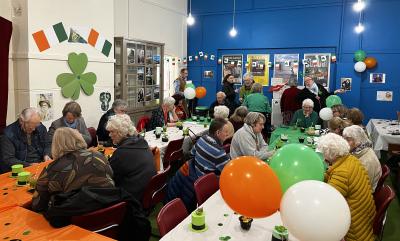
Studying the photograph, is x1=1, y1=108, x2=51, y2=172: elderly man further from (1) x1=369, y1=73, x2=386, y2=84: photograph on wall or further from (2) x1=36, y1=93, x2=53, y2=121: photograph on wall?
(1) x1=369, y1=73, x2=386, y2=84: photograph on wall

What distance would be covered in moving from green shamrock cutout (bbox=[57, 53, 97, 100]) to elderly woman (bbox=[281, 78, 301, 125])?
4534mm

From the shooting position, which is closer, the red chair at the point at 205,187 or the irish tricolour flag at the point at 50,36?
the red chair at the point at 205,187

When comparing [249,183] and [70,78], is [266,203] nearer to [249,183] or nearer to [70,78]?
[249,183]

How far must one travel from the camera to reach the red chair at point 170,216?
2.18 meters

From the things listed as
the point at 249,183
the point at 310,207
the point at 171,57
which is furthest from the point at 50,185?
the point at 171,57

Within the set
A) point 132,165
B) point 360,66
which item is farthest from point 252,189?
point 360,66

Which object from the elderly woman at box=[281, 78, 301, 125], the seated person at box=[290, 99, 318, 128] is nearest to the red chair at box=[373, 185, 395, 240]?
the seated person at box=[290, 99, 318, 128]

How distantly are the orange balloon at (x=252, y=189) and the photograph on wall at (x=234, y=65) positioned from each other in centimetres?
784

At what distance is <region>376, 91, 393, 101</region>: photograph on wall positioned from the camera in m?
8.07

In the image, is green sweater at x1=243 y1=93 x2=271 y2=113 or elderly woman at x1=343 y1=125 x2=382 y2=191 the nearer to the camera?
elderly woman at x1=343 y1=125 x2=382 y2=191

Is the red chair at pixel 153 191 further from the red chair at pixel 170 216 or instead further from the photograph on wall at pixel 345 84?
the photograph on wall at pixel 345 84

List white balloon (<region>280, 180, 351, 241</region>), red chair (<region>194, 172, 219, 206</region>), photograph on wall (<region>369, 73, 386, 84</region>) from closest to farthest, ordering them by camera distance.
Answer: white balloon (<region>280, 180, 351, 241</region>), red chair (<region>194, 172, 219, 206</region>), photograph on wall (<region>369, 73, 386, 84</region>)

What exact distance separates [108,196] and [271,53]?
769 centimetres

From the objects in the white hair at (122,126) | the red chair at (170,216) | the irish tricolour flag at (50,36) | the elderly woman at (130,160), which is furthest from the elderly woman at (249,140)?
the irish tricolour flag at (50,36)
